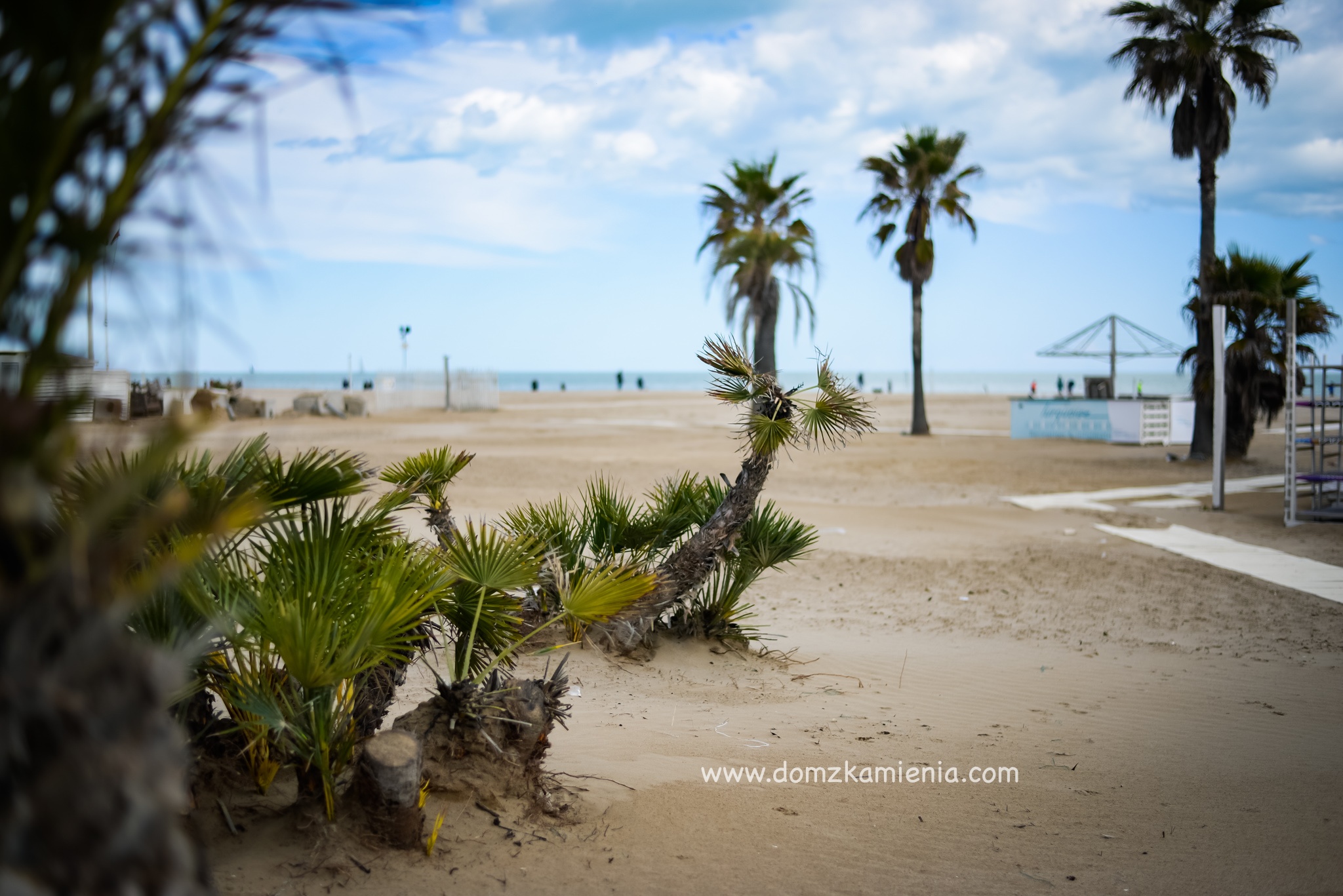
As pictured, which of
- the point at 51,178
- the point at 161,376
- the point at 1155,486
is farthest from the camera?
the point at 1155,486

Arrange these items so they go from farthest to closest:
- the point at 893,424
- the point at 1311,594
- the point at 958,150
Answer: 1. the point at 893,424
2. the point at 958,150
3. the point at 1311,594

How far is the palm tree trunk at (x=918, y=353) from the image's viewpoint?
96.7 feet

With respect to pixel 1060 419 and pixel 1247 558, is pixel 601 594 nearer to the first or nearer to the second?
pixel 1247 558

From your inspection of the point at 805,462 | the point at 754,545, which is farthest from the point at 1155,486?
the point at 754,545

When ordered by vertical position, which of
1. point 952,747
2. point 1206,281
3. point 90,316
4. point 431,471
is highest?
point 1206,281

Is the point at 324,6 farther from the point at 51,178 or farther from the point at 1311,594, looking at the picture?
the point at 1311,594

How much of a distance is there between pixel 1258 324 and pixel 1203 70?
5.86 m

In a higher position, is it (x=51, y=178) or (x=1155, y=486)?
(x=51, y=178)

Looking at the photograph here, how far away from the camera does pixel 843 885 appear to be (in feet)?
12.3

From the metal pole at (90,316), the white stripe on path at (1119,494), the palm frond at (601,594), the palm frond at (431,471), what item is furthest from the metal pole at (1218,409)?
the metal pole at (90,316)

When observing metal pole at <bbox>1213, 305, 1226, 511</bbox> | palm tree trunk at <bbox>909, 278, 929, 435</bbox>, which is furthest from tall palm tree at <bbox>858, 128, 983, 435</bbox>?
metal pole at <bbox>1213, 305, 1226, 511</bbox>

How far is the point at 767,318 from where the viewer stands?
107 ft

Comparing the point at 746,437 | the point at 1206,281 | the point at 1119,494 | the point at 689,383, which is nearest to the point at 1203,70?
the point at 1206,281

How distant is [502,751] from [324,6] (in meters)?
3.20
